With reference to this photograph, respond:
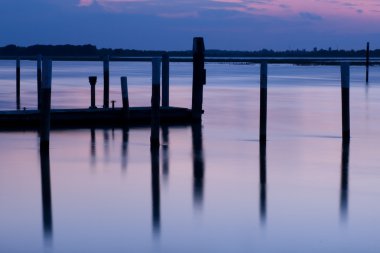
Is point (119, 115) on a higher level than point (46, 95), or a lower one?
lower

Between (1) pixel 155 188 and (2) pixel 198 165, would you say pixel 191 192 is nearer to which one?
(1) pixel 155 188

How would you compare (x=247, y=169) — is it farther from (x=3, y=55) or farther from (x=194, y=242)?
(x=3, y=55)

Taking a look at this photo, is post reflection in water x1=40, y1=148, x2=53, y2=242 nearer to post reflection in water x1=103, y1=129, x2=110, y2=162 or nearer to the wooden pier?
post reflection in water x1=103, y1=129, x2=110, y2=162

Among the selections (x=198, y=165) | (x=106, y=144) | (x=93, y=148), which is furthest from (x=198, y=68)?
(x=198, y=165)

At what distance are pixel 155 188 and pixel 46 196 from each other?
1.36 metres

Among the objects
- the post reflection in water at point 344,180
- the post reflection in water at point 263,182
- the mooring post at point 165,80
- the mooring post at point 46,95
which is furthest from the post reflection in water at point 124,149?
the post reflection in water at point 344,180

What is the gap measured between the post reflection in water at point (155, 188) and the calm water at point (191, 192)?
2cm

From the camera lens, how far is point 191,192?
32.4 feet

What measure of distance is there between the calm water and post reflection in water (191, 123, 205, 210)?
0.08 feet

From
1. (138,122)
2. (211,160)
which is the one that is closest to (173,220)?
(211,160)

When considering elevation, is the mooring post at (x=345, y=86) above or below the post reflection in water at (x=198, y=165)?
above

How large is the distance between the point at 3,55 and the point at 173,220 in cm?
15313

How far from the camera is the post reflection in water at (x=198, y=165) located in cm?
960

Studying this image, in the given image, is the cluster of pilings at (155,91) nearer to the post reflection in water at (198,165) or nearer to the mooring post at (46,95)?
the mooring post at (46,95)
